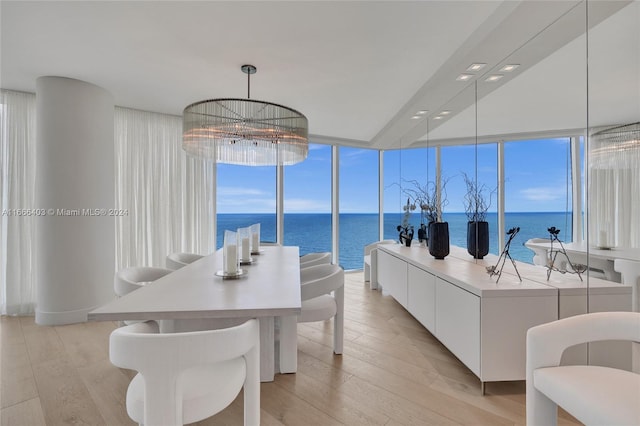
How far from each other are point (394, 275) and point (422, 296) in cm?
81

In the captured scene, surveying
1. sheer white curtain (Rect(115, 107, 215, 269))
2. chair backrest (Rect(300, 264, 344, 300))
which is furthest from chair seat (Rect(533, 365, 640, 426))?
sheer white curtain (Rect(115, 107, 215, 269))

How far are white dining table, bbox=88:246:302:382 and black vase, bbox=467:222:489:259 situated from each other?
170 centimetres

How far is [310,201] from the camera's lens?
9977 mm

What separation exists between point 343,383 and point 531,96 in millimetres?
2555

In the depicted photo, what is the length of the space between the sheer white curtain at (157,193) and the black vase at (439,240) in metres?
3.33

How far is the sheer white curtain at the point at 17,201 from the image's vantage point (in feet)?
11.2

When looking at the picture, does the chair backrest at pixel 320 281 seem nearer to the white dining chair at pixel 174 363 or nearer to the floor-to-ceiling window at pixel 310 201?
the white dining chair at pixel 174 363

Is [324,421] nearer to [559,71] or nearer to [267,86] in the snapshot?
[559,71]

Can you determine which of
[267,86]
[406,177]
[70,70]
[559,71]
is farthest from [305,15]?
[406,177]

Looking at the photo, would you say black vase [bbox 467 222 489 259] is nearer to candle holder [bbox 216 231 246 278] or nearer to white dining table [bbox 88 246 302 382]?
white dining table [bbox 88 246 302 382]

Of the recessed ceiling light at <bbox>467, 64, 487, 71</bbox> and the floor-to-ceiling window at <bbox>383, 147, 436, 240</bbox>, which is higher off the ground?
the recessed ceiling light at <bbox>467, 64, 487, 71</bbox>

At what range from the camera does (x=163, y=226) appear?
4.38 m

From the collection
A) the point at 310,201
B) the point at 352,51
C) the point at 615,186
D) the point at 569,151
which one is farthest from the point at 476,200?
the point at 310,201

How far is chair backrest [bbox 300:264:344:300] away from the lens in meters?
2.01
